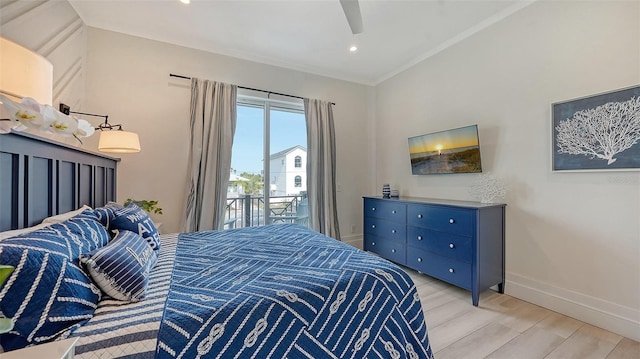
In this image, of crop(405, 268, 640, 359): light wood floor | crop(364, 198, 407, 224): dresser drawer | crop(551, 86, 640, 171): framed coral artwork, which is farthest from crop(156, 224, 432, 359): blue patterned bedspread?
crop(551, 86, 640, 171): framed coral artwork

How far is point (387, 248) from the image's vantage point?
331cm

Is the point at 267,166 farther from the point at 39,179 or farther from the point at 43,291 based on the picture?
the point at 43,291

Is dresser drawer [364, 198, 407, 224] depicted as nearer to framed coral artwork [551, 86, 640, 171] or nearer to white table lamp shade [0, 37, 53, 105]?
framed coral artwork [551, 86, 640, 171]

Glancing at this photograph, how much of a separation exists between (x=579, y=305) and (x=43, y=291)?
3409mm

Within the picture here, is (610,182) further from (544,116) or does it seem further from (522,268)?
(522,268)

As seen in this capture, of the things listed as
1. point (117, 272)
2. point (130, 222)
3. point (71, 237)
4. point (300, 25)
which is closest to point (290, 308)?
point (117, 272)

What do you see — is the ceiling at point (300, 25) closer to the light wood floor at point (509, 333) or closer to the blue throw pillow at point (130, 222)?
the blue throw pillow at point (130, 222)

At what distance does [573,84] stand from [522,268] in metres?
1.75

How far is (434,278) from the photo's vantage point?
2.90 metres

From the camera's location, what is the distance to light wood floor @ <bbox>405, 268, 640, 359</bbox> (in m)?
1.67

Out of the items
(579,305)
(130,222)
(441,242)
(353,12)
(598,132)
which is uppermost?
(353,12)

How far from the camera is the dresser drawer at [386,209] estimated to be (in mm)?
3078

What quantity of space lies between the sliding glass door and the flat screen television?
1675mm

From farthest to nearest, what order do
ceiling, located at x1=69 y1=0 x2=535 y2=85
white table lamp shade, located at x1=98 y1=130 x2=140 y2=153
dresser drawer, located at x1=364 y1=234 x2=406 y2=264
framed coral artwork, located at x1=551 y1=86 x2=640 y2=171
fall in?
dresser drawer, located at x1=364 y1=234 x2=406 y2=264, ceiling, located at x1=69 y1=0 x2=535 y2=85, white table lamp shade, located at x1=98 y1=130 x2=140 y2=153, framed coral artwork, located at x1=551 y1=86 x2=640 y2=171
